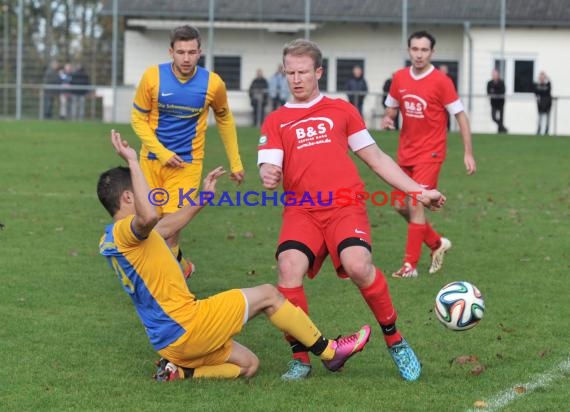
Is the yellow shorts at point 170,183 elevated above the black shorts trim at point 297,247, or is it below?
above

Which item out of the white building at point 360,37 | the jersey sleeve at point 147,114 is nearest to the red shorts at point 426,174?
the jersey sleeve at point 147,114

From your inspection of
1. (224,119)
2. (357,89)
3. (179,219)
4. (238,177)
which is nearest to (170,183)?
(224,119)

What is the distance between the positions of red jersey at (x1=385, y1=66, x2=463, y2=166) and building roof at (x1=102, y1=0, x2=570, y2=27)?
866 inches

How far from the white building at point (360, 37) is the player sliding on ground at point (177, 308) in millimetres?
24512

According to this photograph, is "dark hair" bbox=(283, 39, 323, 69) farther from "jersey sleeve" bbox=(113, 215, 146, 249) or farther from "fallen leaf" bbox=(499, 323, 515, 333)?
"fallen leaf" bbox=(499, 323, 515, 333)

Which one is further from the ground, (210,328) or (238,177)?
(238,177)

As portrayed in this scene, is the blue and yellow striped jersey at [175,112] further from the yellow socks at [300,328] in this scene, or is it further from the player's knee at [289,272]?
the yellow socks at [300,328]

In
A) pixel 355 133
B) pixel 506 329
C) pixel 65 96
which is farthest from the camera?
pixel 65 96

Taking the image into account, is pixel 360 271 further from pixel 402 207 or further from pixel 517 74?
pixel 517 74

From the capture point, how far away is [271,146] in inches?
267

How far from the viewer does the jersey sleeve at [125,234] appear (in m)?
6.09

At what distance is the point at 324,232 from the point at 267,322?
5.60 ft

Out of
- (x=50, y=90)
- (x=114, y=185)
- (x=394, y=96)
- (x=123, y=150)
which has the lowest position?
(x=114, y=185)

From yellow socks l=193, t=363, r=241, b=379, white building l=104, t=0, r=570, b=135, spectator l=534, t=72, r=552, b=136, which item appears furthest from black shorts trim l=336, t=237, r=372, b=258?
white building l=104, t=0, r=570, b=135
